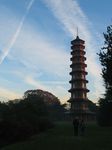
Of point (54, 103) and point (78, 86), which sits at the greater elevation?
point (54, 103)

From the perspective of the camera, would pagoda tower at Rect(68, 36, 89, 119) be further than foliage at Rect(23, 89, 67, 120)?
No

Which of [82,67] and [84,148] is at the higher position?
[82,67]

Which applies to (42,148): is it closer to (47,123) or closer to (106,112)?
(47,123)

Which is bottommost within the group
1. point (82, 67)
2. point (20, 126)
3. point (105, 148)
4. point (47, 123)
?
point (105, 148)

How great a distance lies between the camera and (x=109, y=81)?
50.8 metres

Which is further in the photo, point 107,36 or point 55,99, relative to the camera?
point 55,99

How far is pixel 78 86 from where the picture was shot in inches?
4188

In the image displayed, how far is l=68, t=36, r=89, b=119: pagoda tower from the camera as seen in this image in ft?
348

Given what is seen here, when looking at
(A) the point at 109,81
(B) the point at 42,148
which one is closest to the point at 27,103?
(A) the point at 109,81

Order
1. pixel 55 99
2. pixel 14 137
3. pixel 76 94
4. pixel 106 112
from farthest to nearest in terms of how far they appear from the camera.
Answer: pixel 55 99
pixel 76 94
pixel 106 112
pixel 14 137

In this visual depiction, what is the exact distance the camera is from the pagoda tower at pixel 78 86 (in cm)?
10600

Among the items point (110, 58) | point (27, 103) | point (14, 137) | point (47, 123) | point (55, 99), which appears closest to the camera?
Result: point (14, 137)

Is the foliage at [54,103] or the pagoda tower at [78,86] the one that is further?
the foliage at [54,103]

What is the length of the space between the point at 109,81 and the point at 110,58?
3156mm
